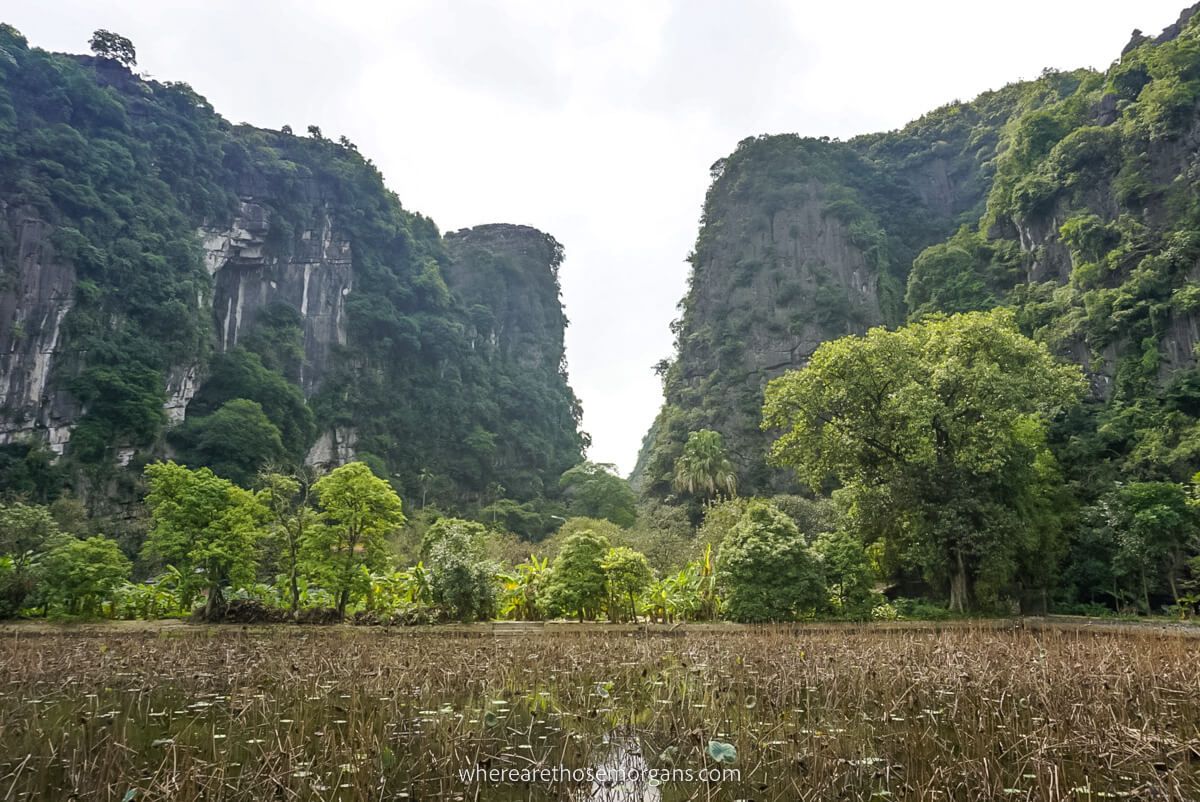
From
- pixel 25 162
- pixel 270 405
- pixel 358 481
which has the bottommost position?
pixel 358 481

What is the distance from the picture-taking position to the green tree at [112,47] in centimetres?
5003

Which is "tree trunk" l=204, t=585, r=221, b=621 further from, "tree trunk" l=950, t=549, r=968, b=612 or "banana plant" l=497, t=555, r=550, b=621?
"tree trunk" l=950, t=549, r=968, b=612

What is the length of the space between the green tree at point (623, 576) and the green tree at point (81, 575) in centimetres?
1069

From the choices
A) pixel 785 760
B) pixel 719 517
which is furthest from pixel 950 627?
pixel 719 517

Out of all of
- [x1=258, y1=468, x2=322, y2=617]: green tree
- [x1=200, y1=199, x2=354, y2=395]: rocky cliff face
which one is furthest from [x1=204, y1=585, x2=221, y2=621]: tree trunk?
[x1=200, y1=199, x2=354, y2=395]: rocky cliff face

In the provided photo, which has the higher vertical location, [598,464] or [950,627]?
[598,464]

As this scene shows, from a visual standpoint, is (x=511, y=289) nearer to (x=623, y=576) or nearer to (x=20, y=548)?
(x=20, y=548)

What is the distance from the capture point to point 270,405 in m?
47.0

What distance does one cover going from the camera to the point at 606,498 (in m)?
46.8

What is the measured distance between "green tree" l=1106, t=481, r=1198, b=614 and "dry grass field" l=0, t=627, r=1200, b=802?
1164 cm

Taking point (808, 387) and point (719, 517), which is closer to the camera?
point (808, 387)

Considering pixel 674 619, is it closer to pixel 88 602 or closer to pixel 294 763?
pixel 294 763

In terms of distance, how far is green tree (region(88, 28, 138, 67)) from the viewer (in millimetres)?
50031

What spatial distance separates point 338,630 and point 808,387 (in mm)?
12237
